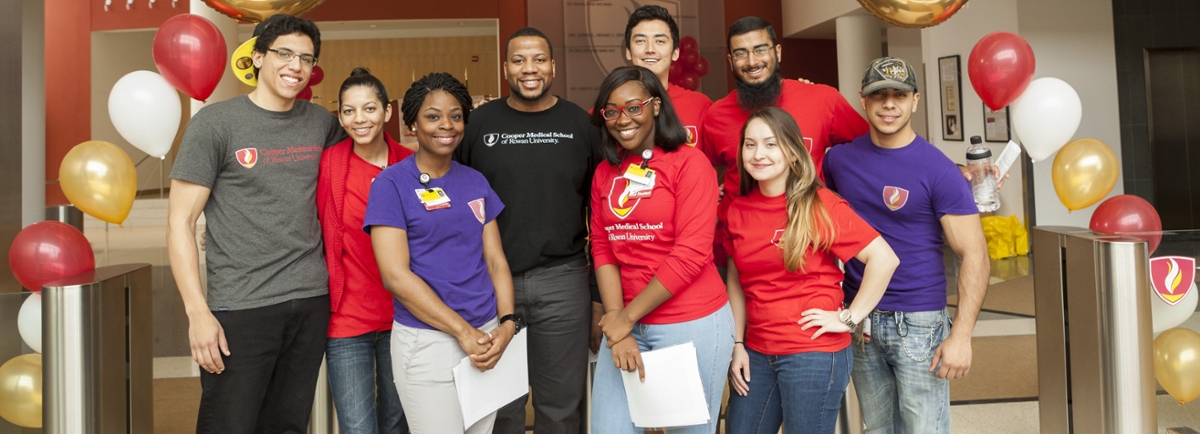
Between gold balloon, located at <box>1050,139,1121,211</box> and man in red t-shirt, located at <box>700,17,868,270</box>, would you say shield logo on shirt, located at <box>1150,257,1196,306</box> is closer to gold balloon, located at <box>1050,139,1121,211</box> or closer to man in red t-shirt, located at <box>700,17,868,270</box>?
gold balloon, located at <box>1050,139,1121,211</box>

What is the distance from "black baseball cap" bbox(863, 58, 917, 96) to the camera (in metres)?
2.28

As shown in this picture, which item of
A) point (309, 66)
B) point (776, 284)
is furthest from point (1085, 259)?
point (309, 66)

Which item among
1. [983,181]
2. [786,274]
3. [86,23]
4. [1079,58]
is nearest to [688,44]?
[1079,58]

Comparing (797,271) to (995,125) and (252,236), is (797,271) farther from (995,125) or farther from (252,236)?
(995,125)

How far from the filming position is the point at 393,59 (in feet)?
51.5

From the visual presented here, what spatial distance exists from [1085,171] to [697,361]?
1559 mm

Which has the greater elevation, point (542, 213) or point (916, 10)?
point (916, 10)

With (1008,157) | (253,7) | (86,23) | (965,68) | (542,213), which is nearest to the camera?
(542,213)

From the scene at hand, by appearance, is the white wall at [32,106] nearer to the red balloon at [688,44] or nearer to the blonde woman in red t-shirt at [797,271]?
the blonde woman in red t-shirt at [797,271]

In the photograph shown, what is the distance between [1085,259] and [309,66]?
2.32 meters

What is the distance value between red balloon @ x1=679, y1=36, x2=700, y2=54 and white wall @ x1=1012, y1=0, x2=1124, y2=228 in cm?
312

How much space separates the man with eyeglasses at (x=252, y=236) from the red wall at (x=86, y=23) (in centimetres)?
922

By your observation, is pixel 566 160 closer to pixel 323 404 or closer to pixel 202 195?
pixel 202 195

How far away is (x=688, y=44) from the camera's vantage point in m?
7.38
